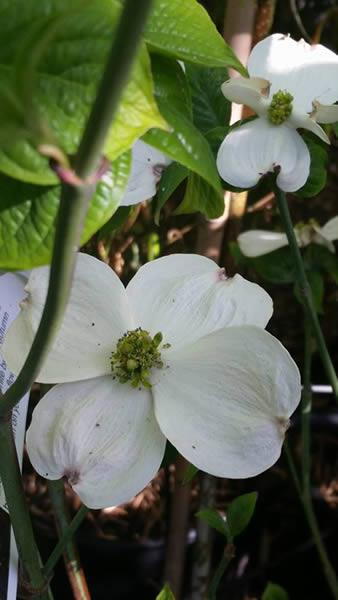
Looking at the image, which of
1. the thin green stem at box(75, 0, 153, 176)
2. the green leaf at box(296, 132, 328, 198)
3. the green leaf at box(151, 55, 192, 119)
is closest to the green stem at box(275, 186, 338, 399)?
the green leaf at box(296, 132, 328, 198)

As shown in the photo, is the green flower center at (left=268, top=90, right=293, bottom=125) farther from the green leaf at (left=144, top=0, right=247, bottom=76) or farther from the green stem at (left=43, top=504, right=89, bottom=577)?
the green stem at (left=43, top=504, right=89, bottom=577)

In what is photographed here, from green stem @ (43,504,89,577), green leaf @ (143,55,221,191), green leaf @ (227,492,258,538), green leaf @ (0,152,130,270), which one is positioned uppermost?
green leaf @ (143,55,221,191)

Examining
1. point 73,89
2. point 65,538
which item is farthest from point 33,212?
point 65,538

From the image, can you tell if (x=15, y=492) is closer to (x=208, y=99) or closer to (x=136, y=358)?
(x=136, y=358)

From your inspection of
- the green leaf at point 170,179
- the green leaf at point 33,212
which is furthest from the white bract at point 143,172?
the green leaf at point 33,212

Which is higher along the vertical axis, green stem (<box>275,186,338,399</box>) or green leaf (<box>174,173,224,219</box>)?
green leaf (<box>174,173,224,219</box>)

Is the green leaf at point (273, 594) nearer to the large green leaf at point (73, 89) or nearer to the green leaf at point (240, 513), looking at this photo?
the green leaf at point (240, 513)

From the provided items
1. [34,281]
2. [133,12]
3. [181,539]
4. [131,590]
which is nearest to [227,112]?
[34,281]
